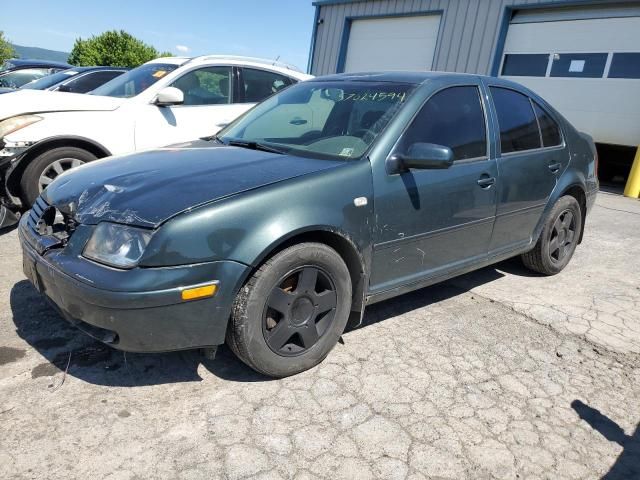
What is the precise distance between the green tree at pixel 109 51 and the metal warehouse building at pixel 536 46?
38.4 feet

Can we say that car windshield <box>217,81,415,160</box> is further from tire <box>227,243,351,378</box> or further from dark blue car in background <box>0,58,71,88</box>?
dark blue car in background <box>0,58,71,88</box>

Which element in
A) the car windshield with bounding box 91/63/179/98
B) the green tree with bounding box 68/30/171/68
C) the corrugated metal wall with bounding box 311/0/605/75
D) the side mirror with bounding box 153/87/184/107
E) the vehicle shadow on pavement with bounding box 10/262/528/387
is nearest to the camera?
the vehicle shadow on pavement with bounding box 10/262/528/387

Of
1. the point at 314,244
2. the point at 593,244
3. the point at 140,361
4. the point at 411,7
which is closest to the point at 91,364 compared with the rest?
the point at 140,361

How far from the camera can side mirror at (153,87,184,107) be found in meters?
4.95

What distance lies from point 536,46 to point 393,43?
14.1 ft

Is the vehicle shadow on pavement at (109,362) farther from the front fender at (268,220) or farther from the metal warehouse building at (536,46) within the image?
the metal warehouse building at (536,46)

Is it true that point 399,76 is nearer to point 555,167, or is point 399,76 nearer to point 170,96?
point 555,167

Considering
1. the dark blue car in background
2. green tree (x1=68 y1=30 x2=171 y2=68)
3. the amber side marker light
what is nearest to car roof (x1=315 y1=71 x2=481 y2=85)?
the amber side marker light

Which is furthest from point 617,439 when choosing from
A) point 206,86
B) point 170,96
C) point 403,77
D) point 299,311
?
point 206,86

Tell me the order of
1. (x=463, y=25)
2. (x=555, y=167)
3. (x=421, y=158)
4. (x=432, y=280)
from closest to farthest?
(x=421, y=158), (x=432, y=280), (x=555, y=167), (x=463, y=25)

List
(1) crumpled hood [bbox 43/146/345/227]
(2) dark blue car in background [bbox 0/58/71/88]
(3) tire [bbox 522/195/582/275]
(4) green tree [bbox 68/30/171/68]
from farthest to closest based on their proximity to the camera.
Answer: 1. (4) green tree [bbox 68/30/171/68]
2. (2) dark blue car in background [bbox 0/58/71/88]
3. (3) tire [bbox 522/195/582/275]
4. (1) crumpled hood [bbox 43/146/345/227]

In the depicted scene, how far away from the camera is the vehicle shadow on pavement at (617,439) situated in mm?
2166

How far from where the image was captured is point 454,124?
3.29 meters

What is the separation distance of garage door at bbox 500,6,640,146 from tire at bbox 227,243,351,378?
10485 millimetres
